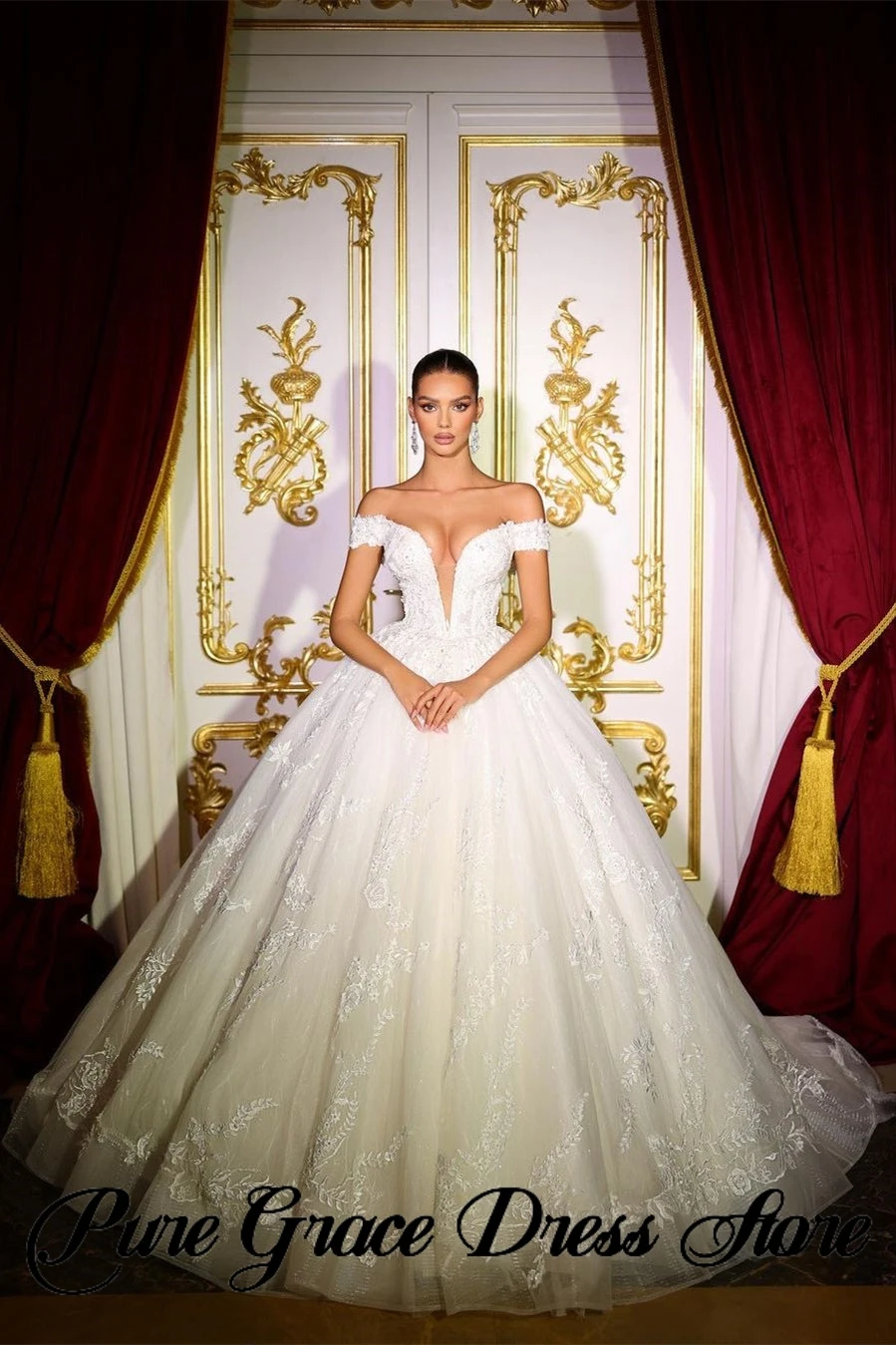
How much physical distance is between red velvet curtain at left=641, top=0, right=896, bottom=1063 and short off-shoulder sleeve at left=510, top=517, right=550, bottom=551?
3.08 feet

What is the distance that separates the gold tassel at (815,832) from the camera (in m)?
3.50

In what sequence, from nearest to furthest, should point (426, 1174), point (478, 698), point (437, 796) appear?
1. point (426, 1174)
2. point (437, 796)
3. point (478, 698)

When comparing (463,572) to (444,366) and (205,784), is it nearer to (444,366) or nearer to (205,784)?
(444,366)

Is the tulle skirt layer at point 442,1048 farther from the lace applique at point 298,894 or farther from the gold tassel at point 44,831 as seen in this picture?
the gold tassel at point 44,831

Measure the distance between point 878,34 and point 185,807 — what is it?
3342 mm

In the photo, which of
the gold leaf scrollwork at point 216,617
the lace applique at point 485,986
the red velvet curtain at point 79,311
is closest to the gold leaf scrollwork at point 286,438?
the gold leaf scrollwork at point 216,617

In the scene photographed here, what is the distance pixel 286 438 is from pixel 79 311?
77 cm

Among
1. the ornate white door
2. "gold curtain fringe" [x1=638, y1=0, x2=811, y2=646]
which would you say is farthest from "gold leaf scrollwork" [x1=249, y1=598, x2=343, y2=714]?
"gold curtain fringe" [x1=638, y1=0, x2=811, y2=646]

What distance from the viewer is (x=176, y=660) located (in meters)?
4.02

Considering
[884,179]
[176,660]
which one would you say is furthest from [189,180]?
[884,179]

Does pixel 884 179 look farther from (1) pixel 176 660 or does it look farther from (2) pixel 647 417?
(1) pixel 176 660

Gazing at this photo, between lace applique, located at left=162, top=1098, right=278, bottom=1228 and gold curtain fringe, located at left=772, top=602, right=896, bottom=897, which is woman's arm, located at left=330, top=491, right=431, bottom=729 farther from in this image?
gold curtain fringe, located at left=772, top=602, right=896, bottom=897

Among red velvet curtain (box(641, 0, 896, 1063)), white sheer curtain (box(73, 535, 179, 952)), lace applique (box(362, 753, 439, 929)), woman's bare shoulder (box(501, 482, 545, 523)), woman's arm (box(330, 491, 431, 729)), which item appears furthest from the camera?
white sheer curtain (box(73, 535, 179, 952))

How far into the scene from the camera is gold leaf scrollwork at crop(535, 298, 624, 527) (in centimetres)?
394
